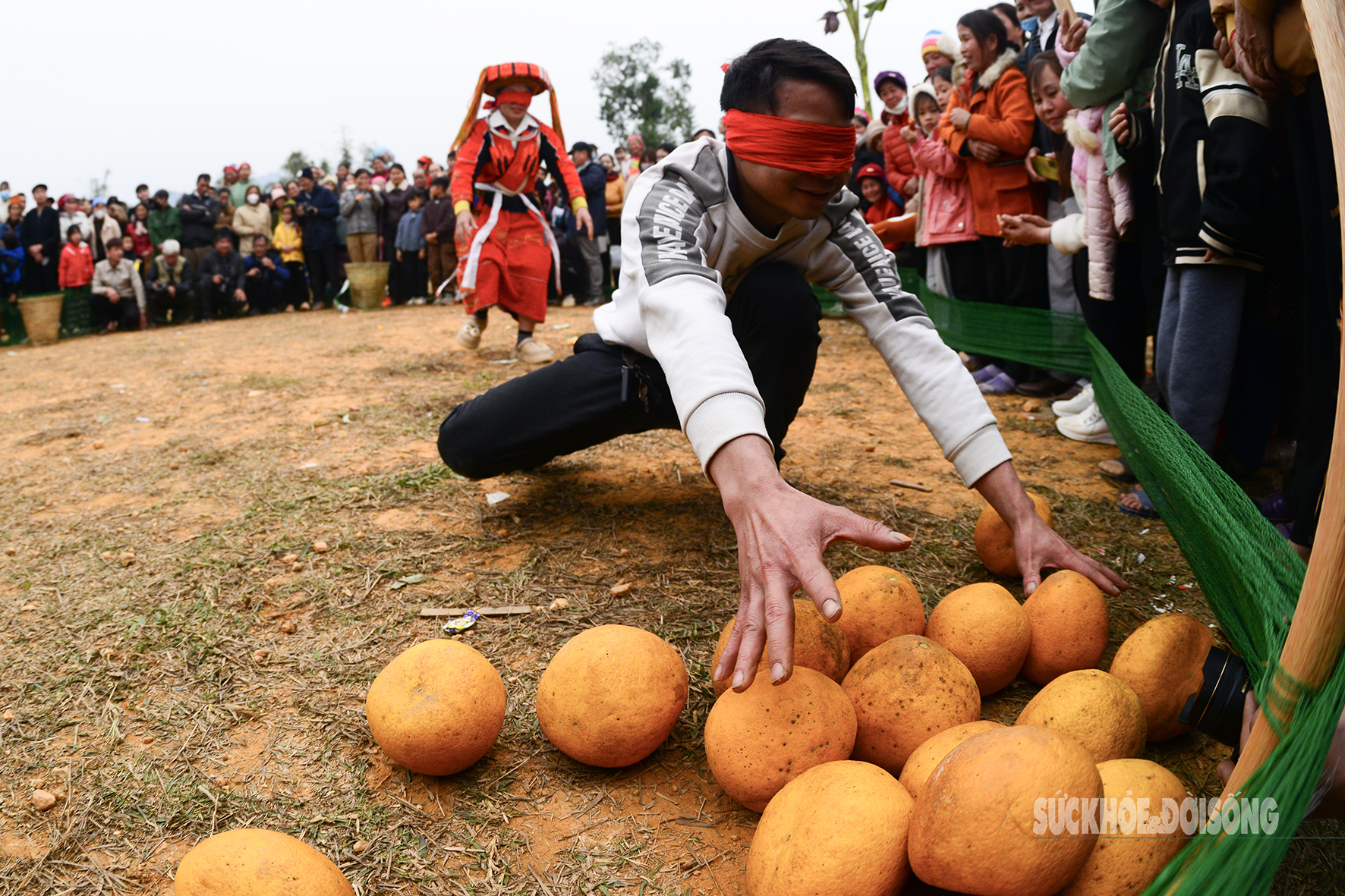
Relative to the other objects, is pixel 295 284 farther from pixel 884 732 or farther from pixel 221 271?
pixel 884 732

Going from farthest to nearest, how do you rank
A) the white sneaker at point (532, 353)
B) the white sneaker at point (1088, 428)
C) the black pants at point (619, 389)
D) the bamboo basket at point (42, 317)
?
the bamboo basket at point (42, 317) < the white sneaker at point (532, 353) < the white sneaker at point (1088, 428) < the black pants at point (619, 389)

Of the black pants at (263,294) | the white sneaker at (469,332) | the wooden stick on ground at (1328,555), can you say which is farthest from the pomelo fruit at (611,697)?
the black pants at (263,294)

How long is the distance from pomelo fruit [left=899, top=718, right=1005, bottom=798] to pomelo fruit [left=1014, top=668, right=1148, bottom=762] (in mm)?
206

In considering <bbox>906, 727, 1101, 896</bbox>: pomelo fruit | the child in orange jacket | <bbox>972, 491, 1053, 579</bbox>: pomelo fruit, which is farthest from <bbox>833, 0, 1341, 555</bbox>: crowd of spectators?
the child in orange jacket

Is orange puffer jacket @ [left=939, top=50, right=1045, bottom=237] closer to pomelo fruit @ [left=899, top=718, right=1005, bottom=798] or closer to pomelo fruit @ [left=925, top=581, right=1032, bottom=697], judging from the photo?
pomelo fruit @ [left=925, top=581, right=1032, bottom=697]

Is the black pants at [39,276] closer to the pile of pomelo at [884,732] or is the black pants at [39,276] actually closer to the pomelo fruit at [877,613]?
the pile of pomelo at [884,732]

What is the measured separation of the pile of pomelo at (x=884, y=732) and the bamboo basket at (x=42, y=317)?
45.9 ft

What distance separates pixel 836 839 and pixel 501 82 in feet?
22.7

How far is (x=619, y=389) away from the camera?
117 inches

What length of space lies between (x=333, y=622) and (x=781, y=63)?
7.28 feet

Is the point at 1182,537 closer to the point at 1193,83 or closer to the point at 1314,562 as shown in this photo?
the point at 1314,562

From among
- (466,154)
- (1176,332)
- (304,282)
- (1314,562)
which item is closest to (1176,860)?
(1314,562)

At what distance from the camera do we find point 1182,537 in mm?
2369

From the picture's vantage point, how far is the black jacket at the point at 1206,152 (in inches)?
113
